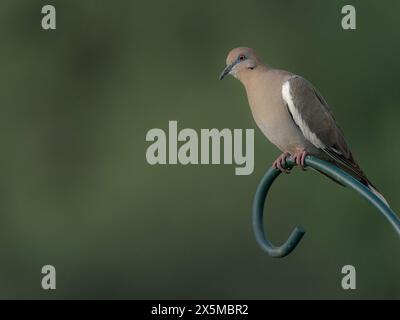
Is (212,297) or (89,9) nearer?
(212,297)

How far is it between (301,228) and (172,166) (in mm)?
3349

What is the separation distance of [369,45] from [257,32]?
0.66 meters

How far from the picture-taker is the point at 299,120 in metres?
3.55

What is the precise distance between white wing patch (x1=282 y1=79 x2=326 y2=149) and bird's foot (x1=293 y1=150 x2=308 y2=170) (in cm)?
10

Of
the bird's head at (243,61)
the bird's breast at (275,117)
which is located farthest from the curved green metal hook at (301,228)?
the bird's head at (243,61)

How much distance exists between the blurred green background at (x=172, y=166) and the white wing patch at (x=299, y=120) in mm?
2258

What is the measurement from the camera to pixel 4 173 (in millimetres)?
6273

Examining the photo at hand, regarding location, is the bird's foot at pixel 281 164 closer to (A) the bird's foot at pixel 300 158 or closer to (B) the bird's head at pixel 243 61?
(A) the bird's foot at pixel 300 158

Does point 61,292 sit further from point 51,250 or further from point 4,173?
point 4,173

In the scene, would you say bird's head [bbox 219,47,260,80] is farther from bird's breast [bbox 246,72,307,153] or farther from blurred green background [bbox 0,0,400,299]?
blurred green background [bbox 0,0,400,299]

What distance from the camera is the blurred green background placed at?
6004mm

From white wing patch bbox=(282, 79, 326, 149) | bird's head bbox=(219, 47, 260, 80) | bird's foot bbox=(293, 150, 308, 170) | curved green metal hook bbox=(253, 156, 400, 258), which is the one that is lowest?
curved green metal hook bbox=(253, 156, 400, 258)

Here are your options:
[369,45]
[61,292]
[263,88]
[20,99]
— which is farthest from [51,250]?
[263,88]

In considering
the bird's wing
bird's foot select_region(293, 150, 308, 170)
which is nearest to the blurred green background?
the bird's wing
